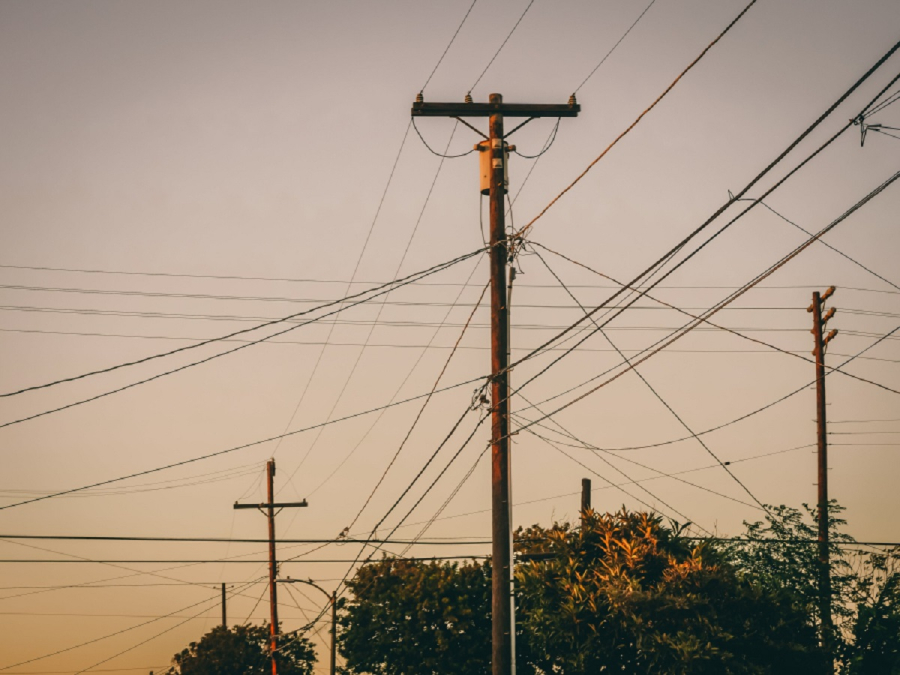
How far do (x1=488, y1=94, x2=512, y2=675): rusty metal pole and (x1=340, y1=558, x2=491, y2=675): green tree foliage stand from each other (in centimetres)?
1366

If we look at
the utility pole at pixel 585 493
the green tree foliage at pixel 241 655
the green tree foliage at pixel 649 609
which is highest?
the utility pole at pixel 585 493

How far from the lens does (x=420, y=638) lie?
2839 cm

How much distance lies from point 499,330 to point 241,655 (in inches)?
1242

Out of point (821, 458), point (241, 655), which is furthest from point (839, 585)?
point (241, 655)

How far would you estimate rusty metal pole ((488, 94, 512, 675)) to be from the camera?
14648mm

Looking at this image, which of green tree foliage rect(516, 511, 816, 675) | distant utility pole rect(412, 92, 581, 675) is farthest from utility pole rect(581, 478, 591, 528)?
distant utility pole rect(412, 92, 581, 675)

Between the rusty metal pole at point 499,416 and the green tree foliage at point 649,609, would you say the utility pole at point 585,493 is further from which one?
the rusty metal pole at point 499,416

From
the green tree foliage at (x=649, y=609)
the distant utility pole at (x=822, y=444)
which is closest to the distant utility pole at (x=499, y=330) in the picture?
the green tree foliage at (x=649, y=609)

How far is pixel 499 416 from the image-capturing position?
1524cm

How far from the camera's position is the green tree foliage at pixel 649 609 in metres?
16.5

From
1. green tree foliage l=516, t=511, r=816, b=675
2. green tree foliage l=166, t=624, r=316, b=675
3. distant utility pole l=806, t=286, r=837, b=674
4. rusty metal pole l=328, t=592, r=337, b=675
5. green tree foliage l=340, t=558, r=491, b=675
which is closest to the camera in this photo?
green tree foliage l=516, t=511, r=816, b=675

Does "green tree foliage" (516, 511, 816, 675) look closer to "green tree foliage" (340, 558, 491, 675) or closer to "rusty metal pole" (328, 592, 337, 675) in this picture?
"green tree foliage" (340, 558, 491, 675)

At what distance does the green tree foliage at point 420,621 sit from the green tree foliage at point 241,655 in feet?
32.5

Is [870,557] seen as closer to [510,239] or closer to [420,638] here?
[420,638]
